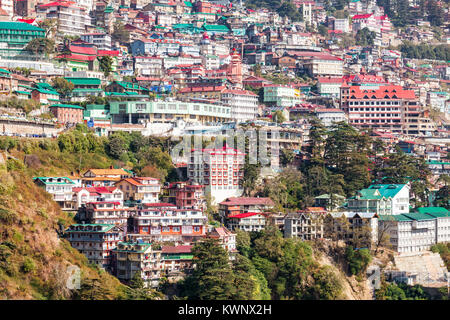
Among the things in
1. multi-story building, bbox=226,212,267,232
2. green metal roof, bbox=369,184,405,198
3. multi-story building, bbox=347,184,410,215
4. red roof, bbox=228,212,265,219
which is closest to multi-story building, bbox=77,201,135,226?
multi-story building, bbox=226,212,267,232

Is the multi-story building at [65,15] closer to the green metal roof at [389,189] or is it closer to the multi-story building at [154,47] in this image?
the multi-story building at [154,47]

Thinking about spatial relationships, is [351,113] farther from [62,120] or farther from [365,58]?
[62,120]

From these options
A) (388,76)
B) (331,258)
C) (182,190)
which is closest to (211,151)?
(182,190)

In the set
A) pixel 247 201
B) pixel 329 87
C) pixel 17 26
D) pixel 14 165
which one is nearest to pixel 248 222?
pixel 247 201

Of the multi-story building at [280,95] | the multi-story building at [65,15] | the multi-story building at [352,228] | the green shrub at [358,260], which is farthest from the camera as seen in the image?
the multi-story building at [65,15]

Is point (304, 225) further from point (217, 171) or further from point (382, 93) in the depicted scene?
point (382, 93)

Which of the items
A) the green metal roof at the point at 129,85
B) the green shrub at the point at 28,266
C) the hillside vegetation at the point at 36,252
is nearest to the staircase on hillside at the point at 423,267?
the hillside vegetation at the point at 36,252
